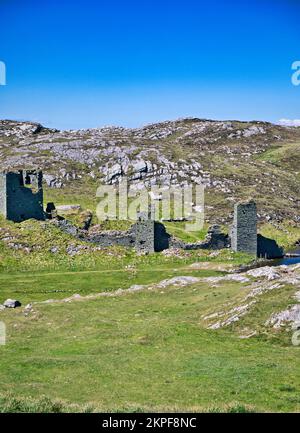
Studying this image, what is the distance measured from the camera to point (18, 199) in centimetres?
7625

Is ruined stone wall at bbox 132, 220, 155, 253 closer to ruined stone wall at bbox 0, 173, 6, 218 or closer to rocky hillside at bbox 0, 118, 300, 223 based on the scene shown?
ruined stone wall at bbox 0, 173, 6, 218

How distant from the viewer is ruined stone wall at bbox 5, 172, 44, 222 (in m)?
75.2

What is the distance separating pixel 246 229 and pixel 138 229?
48.8 ft

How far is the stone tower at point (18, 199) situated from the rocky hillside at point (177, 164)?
41888 mm

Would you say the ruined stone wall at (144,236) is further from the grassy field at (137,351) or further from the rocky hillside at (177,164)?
the rocky hillside at (177,164)

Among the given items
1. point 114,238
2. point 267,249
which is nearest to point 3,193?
point 114,238

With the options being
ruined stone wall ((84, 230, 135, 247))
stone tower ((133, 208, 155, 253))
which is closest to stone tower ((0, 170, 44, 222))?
ruined stone wall ((84, 230, 135, 247))

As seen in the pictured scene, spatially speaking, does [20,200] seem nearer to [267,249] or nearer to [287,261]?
[267,249]

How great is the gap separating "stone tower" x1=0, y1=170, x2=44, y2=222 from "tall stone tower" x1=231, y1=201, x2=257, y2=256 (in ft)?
88.3

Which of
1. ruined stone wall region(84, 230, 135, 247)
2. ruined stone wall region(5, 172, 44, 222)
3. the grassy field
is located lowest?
the grassy field

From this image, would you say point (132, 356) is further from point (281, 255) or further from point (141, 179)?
point (141, 179)

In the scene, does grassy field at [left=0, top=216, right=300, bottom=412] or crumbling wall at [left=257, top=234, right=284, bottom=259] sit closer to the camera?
grassy field at [left=0, top=216, right=300, bottom=412]

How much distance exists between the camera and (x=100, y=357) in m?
32.8

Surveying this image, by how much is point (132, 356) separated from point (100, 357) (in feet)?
6.16
